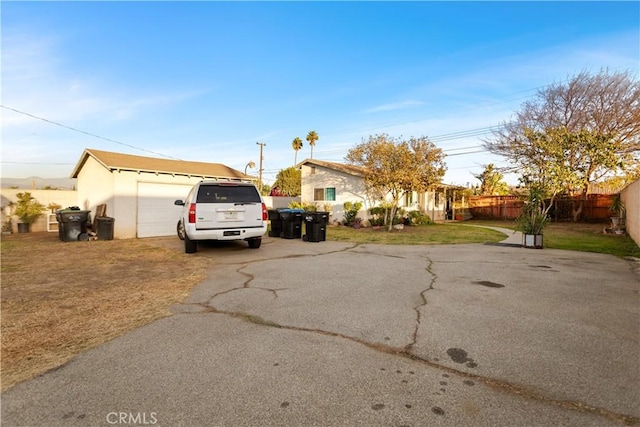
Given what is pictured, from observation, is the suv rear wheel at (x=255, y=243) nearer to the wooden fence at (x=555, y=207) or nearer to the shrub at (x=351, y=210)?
the shrub at (x=351, y=210)

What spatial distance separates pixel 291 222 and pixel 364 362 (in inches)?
403

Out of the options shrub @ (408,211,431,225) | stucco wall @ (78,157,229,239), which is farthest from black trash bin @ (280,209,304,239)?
shrub @ (408,211,431,225)

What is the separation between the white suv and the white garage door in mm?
6299

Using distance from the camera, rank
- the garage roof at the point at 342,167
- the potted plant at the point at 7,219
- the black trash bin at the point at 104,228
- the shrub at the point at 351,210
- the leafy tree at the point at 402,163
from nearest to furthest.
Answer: the black trash bin at the point at 104,228, the potted plant at the point at 7,219, the leafy tree at the point at 402,163, the garage roof at the point at 342,167, the shrub at the point at 351,210

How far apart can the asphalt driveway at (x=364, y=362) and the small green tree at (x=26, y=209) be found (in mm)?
17086

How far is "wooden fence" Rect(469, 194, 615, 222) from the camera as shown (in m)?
23.3

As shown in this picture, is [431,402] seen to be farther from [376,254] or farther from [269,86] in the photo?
[269,86]

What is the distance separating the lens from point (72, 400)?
7.52ft

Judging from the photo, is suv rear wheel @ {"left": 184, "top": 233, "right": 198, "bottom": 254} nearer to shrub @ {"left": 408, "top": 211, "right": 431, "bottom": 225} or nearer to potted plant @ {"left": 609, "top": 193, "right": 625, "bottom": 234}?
shrub @ {"left": 408, "top": 211, "right": 431, "bottom": 225}

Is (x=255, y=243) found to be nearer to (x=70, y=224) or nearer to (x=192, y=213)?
(x=192, y=213)

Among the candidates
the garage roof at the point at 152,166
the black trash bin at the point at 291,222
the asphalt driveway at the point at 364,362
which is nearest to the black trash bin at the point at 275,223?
the black trash bin at the point at 291,222

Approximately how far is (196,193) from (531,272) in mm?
8351

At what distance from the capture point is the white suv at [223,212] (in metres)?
8.27

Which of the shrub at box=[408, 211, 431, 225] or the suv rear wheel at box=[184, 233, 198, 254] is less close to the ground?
the shrub at box=[408, 211, 431, 225]
